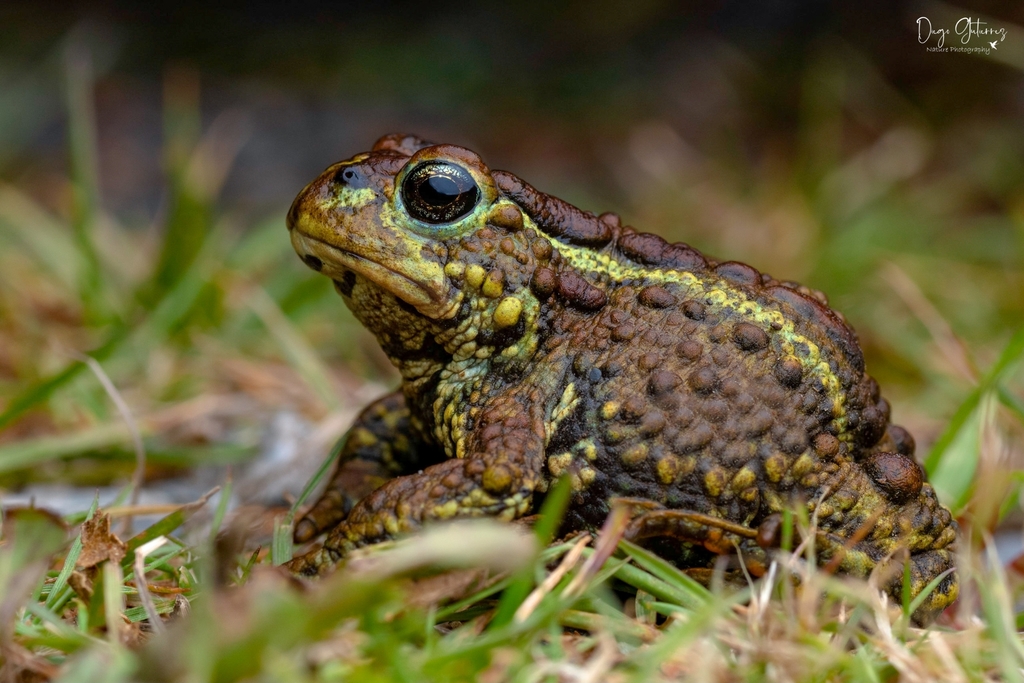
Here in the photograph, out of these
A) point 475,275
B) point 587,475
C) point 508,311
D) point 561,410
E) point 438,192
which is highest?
point 438,192

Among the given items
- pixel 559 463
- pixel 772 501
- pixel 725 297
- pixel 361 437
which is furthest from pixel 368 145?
pixel 772 501

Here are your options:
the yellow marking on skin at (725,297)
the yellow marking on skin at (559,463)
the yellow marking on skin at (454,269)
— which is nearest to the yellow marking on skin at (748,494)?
the yellow marking on skin at (725,297)

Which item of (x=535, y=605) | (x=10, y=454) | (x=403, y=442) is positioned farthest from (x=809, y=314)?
(x=10, y=454)

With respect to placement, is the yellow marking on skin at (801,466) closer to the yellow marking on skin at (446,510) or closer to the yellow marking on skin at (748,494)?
the yellow marking on skin at (748,494)

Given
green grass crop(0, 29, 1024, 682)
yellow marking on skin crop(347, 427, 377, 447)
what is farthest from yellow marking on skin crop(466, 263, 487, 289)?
yellow marking on skin crop(347, 427, 377, 447)

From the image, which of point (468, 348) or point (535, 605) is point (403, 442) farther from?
point (535, 605)

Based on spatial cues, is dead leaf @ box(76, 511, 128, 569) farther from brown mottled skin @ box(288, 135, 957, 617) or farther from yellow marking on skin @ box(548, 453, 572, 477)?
yellow marking on skin @ box(548, 453, 572, 477)
